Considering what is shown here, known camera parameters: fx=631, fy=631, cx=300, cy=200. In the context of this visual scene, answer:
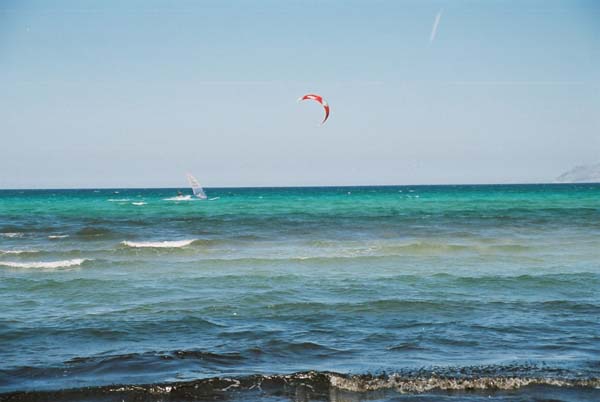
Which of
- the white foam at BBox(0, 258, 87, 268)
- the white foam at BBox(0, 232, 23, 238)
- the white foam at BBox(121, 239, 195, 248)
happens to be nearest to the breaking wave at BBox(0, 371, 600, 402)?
the white foam at BBox(0, 258, 87, 268)

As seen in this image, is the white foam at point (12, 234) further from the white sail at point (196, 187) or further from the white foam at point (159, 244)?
the white sail at point (196, 187)

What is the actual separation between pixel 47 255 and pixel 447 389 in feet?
53.3

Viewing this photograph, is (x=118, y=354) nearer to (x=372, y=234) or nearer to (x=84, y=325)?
(x=84, y=325)

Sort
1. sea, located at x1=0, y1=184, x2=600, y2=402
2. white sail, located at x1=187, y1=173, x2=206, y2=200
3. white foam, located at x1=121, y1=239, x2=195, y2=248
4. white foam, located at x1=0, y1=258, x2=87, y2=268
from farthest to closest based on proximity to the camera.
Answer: white sail, located at x1=187, y1=173, x2=206, y2=200 → white foam, located at x1=121, y1=239, x2=195, y2=248 → white foam, located at x1=0, y1=258, x2=87, y2=268 → sea, located at x1=0, y1=184, x2=600, y2=402

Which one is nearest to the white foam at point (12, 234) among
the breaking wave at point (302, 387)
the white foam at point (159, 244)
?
the white foam at point (159, 244)

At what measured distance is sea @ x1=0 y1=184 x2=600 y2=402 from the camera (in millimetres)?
7008

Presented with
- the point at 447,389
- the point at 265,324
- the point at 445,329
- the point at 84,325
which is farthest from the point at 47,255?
the point at 447,389

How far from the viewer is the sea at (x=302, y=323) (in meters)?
7.01

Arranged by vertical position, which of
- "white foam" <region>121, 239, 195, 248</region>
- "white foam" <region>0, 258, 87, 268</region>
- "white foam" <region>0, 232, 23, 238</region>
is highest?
"white foam" <region>121, 239, 195, 248</region>

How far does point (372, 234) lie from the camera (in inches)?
1037

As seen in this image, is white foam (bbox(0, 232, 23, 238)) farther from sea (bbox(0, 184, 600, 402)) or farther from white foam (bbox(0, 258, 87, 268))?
white foam (bbox(0, 258, 87, 268))

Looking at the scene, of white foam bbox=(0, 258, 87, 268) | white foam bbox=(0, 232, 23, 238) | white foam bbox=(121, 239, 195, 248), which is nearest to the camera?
white foam bbox=(0, 258, 87, 268)

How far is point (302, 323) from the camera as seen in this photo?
994 centimetres

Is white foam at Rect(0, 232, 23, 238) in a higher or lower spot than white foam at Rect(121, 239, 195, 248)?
lower
